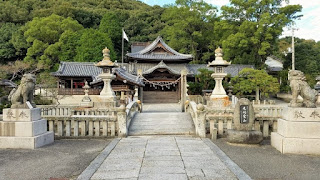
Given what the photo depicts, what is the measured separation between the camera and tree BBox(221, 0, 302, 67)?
97.1 feet

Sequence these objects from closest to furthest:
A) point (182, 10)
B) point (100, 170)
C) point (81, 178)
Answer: point (81, 178), point (100, 170), point (182, 10)

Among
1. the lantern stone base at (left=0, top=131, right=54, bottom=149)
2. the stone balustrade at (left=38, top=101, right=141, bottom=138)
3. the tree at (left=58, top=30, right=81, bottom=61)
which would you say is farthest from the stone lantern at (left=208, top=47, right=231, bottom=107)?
the tree at (left=58, top=30, right=81, bottom=61)

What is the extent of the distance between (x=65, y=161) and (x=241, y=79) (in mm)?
25132

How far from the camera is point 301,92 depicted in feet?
20.7

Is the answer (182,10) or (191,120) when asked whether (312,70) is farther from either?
(191,120)

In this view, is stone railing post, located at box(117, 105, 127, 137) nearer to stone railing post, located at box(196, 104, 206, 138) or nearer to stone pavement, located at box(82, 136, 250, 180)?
stone pavement, located at box(82, 136, 250, 180)

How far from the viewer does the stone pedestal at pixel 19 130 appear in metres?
6.57

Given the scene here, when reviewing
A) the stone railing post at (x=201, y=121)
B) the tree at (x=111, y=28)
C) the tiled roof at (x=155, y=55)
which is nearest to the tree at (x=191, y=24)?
the tiled roof at (x=155, y=55)

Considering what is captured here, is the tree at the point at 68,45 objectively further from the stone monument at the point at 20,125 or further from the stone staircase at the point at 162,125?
the stone monument at the point at 20,125

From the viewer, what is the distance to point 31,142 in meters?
6.54

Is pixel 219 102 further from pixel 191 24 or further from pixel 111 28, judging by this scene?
pixel 111 28

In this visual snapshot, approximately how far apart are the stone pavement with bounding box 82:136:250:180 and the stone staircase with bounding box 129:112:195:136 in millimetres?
1658

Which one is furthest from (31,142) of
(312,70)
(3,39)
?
(3,39)

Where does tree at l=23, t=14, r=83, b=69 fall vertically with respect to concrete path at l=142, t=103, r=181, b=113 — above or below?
above
